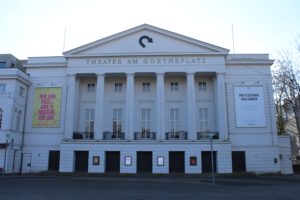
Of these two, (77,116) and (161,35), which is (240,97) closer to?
(161,35)

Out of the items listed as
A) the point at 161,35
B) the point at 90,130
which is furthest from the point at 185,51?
the point at 90,130

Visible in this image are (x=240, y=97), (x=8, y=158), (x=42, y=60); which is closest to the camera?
(x=8, y=158)

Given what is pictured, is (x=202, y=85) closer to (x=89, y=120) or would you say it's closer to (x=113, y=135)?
(x=113, y=135)

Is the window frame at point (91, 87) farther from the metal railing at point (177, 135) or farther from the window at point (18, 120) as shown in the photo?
the metal railing at point (177, 135)

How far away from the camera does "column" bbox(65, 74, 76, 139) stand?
35.8 meters

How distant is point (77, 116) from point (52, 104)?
328cm

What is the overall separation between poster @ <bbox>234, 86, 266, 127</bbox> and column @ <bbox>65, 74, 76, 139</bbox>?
18.7 meters

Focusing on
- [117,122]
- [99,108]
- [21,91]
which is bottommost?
[117,122]

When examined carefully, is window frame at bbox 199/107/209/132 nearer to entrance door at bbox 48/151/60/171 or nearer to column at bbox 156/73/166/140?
column at bbox 156/73/166/140

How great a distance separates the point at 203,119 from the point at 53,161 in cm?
1808

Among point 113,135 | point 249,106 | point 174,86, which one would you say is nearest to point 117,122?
point 113,135

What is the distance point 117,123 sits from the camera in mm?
37938

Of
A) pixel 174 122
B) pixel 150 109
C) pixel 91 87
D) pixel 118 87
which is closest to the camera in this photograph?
pixel 174 122

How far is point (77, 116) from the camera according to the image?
1501 inches
